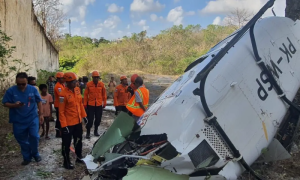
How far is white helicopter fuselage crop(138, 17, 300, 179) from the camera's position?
2838 mm

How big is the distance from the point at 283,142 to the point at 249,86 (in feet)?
3.82

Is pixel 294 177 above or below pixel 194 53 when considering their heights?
below

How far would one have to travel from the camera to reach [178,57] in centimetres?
2430

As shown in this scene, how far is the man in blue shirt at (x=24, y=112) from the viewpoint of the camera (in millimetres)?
4484

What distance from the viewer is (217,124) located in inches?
115

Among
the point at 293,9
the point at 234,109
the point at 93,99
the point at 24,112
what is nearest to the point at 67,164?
the point at 24,112

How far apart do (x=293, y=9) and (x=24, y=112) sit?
15.8ft

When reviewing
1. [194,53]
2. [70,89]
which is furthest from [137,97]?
[194,53]

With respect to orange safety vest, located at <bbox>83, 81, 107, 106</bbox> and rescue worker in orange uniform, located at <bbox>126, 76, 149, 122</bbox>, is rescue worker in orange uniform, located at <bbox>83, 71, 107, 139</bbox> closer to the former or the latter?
orange safety vest, located at <bbox>83, 81, 107, 106</bbox>

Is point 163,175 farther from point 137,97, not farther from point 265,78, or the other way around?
point 137,97

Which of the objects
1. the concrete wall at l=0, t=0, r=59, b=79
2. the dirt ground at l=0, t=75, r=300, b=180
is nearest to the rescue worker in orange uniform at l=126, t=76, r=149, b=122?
the dirt ground at l=0, t=75, r=300, b=180

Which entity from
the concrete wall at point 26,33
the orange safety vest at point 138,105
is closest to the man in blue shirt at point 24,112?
the orange safety vest at point 138,105

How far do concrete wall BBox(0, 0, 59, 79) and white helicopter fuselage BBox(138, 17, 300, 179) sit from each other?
694 cm

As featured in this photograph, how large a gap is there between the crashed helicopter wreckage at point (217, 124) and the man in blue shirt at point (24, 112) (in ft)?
6.22
